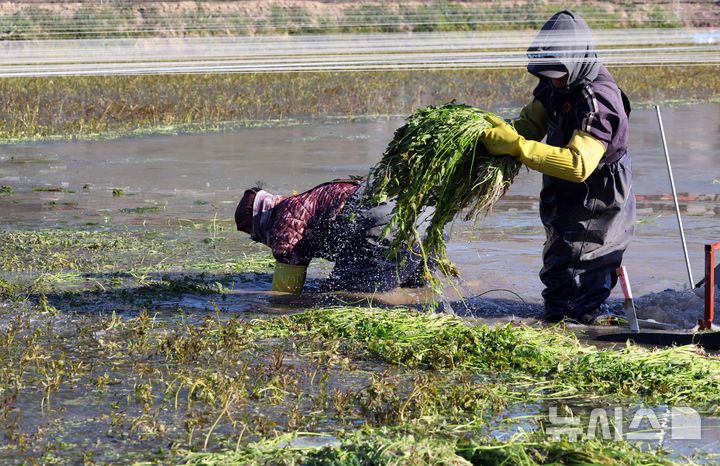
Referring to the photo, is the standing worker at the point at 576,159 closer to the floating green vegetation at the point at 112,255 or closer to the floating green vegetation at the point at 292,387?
the floating green vegetation at the point at 292,387

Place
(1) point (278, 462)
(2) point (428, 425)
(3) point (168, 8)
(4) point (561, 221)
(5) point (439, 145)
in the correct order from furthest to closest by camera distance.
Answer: (3) point (168, 8) < (4) point (561, 221) < (5) point (439, 145) < (2) point (428, 425) < (1) point (278, 462)

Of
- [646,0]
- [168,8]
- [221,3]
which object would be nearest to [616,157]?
[168,8]

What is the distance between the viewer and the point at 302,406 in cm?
489

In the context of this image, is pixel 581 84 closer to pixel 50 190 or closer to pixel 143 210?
pixel 143 210

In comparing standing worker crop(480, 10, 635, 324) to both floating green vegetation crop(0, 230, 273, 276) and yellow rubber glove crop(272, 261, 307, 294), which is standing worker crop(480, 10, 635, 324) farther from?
floating green vegetation crop(0, 230, 273, 276)

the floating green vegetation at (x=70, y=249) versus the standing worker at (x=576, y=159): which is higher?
the standing worker at (x=576, y=159)

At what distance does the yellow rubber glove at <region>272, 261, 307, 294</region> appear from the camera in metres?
6.93

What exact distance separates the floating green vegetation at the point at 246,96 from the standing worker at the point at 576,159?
35.0 ft

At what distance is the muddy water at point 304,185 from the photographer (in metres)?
8.35

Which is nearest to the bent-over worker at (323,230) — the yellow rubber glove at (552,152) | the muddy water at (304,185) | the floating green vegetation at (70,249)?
the muddy water at (304,185)

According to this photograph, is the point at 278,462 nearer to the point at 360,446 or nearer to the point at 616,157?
the point at 360,446

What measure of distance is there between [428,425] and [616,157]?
2327 millimetres

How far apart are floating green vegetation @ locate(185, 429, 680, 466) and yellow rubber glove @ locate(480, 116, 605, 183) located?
1928 millimetres
